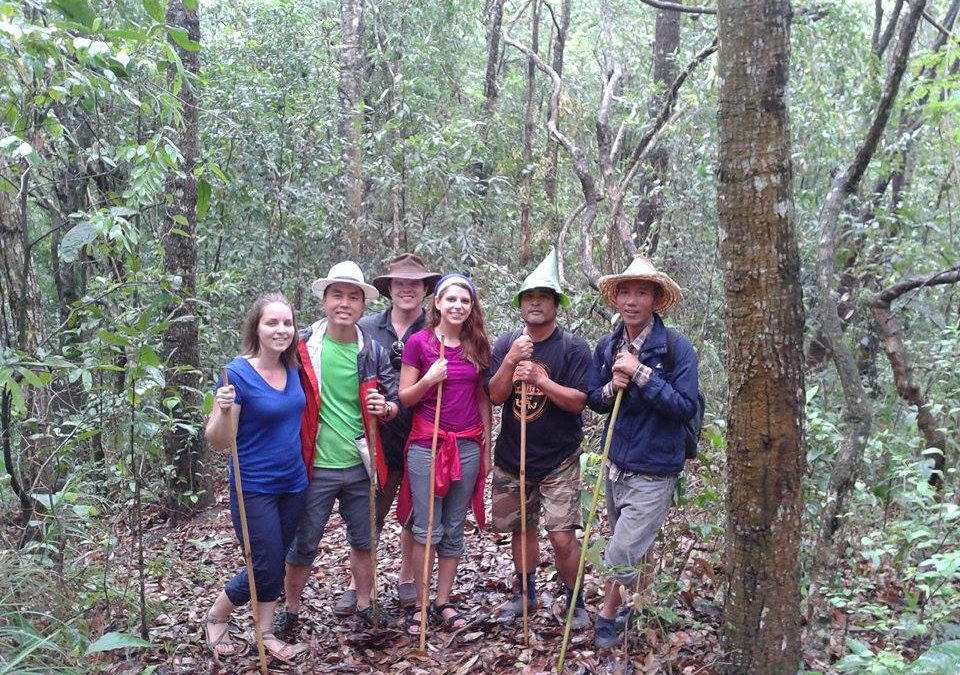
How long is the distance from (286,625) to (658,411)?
2557 mm

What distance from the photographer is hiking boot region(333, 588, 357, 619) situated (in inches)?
196

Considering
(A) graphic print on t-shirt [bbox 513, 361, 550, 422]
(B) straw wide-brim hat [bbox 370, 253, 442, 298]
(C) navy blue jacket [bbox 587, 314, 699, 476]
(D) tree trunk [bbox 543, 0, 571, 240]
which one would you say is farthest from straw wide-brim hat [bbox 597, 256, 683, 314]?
(D) tree trunk [bbox 543, 0, 571, 240]

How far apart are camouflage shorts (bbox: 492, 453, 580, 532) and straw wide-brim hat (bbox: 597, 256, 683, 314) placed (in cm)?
100

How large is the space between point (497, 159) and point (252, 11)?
4.43m

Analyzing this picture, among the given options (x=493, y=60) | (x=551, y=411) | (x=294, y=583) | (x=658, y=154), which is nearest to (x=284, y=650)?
(x=294, y=583)

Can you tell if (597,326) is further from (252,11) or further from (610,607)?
(252,11)

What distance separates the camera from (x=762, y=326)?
3.30 metres

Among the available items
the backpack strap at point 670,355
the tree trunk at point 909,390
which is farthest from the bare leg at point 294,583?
the tree trunk at point 909,390

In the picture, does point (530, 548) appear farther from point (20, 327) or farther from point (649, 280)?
point (20, 327)

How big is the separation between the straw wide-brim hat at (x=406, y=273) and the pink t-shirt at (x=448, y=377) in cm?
46

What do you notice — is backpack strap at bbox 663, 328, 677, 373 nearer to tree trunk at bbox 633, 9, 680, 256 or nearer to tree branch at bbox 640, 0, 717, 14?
tree branch at bbox 640, 0, 717, 14

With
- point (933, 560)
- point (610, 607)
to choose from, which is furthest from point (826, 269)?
point (610, 607)

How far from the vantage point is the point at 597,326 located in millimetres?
7441

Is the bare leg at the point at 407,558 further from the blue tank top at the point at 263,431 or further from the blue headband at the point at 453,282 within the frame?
the blue headband at the point at 453,282
